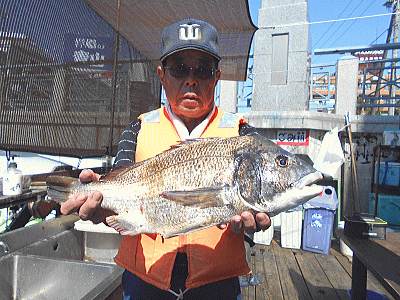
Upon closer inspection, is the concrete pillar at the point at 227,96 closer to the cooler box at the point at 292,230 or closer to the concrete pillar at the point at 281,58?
the concrete pillar at the point at 281,58

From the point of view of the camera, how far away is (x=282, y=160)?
140 centimetres

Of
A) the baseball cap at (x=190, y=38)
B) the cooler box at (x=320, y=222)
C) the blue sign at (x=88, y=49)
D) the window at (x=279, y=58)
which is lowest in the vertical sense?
the cooler box at (x=320, y=222)

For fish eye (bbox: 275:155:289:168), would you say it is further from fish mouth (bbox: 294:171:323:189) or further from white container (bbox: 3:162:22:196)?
white container (bbox: 3:162:22:196)

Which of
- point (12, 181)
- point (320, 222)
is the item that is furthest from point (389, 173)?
point (12, 181)

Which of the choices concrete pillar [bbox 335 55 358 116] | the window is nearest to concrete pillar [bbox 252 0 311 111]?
the window

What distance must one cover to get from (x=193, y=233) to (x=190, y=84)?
92 cm

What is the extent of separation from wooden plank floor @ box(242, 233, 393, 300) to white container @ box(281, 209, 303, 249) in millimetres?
121

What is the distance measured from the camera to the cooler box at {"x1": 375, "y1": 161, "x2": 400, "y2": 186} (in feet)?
16.3

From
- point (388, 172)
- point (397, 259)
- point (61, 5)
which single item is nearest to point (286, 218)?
point (388, 172)

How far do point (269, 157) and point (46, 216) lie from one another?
2983 mm

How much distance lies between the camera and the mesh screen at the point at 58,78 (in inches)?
84.1

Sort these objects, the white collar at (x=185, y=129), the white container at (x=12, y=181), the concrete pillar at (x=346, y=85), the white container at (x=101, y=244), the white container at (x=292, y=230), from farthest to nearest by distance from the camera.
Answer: the concrete pillar at (x=346, y=85) < the white container at (x=292, y=230) < the white container at (x=101, y=244) < the white container at (x=12, y=181) < the white collar at (x=185, y=129)

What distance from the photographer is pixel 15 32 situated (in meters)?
2.11

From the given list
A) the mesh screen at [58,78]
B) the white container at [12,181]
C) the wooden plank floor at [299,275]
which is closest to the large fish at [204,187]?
the mesh screen at [58,78]
